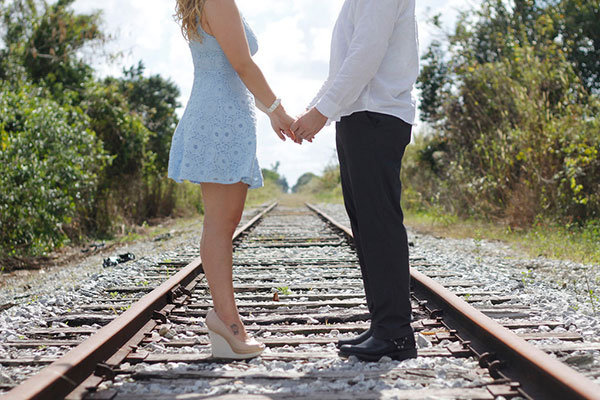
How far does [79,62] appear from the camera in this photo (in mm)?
12047

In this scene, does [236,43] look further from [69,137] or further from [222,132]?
[69,137]

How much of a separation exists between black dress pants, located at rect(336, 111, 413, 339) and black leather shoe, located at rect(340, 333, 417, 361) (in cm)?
3

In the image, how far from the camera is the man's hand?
7.50 feet

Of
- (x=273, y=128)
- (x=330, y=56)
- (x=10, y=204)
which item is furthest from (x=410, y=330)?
(x=10, y=204)

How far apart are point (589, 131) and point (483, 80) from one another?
2.89 meters

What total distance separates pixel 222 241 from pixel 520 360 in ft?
4.22

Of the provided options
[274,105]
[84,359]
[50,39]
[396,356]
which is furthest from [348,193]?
[50,39]

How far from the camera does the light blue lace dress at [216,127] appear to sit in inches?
91.2

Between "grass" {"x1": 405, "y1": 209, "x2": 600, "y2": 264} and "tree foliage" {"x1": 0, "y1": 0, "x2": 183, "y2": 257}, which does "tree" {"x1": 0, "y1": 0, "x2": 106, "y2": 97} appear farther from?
"grass" {"x1": 405, "y1": 209, "x2": 600, "y2": 264}

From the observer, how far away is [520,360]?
208 centimetres

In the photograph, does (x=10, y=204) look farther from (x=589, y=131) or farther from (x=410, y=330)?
(x=589, y=131)

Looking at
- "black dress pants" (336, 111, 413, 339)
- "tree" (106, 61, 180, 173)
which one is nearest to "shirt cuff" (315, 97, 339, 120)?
"black dress pants" (336, 111, 413, 339)

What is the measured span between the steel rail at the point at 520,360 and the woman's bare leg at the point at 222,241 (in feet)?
3.47

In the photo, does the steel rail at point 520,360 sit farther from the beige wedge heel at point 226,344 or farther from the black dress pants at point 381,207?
the beige wedge heel at point 226,344
